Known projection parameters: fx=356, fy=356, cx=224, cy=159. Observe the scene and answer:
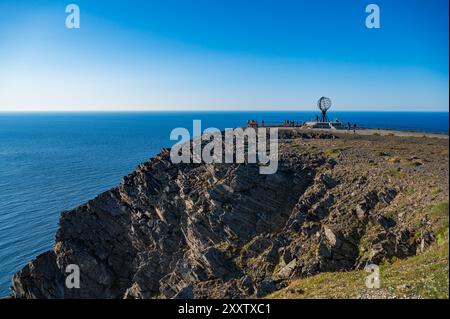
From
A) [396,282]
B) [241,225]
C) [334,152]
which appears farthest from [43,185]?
[396,282]

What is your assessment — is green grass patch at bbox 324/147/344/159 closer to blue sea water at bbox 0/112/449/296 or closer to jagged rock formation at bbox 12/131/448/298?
jagged rock formation at bbox 12/131/448/298

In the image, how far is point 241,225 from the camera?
3772 cm

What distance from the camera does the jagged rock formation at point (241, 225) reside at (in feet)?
97.4

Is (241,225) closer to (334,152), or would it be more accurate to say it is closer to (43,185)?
(334,152)

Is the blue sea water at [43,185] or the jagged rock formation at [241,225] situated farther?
the blue sea water at [43,185]

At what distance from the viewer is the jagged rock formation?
97.4 ft

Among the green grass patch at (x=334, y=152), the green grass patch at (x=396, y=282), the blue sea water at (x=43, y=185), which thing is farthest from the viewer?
the blue sea water at (x=43, y=185)

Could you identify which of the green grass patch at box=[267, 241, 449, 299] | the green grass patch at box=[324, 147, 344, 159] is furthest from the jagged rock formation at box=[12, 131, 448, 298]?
the green grass patch at box=[267, 241, 449, 299]

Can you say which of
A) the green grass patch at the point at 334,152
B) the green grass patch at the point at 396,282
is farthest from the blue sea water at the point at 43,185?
the green grass patch at the point at 334,152

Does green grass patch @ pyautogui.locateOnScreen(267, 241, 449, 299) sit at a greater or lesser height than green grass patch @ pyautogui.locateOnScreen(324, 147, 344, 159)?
lesser

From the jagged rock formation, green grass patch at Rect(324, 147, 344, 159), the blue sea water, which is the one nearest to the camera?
the jagged rock formation

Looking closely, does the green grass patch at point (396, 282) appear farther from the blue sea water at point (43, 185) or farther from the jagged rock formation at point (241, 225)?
the blue sea water at point (43, 185)
